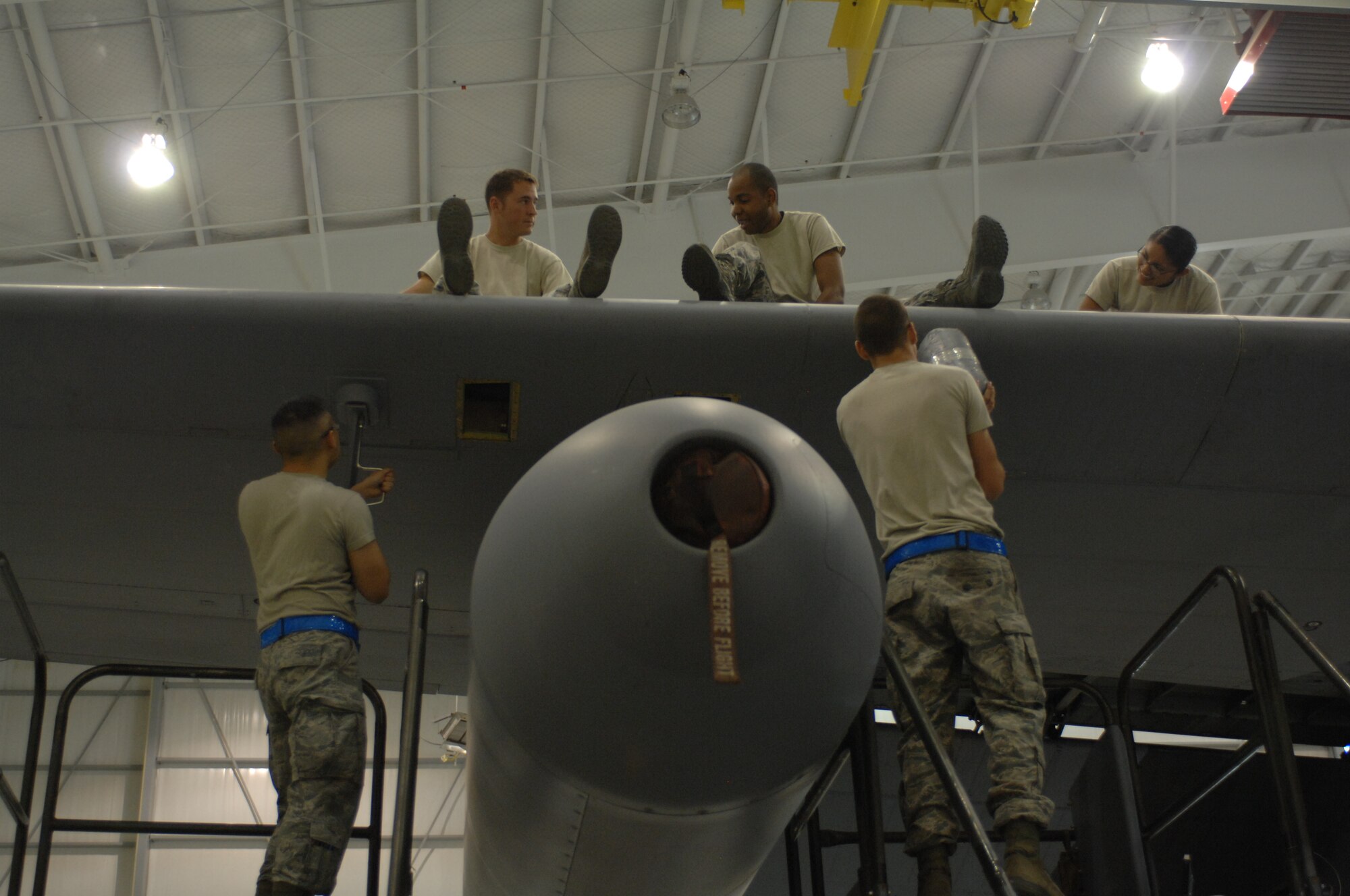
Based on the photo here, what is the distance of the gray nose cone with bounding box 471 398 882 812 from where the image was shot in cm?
192

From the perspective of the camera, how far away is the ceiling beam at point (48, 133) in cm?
1265

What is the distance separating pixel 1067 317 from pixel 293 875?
124 inches

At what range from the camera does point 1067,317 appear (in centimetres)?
427

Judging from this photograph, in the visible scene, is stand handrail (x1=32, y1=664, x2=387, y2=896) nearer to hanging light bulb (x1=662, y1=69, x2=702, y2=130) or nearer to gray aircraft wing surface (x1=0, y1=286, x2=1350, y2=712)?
gray aircraft wing surface (x1=0, y1=286, x2=1350, y2=712)

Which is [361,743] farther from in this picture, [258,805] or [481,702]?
[258,805]

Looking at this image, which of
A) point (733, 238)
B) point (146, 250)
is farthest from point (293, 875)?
point (146, 250)

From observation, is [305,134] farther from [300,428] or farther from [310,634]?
[310,634]

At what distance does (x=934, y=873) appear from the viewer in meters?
3.15

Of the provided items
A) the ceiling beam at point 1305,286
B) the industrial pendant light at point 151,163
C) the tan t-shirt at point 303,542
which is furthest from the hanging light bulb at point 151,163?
the ceiling beam at point 1305,286

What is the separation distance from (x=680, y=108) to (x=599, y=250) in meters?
9.52

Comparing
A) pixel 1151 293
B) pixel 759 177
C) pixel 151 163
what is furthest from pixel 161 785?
pixel 1151 293

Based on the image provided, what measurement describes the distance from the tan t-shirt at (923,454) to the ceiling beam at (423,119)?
36.3ft

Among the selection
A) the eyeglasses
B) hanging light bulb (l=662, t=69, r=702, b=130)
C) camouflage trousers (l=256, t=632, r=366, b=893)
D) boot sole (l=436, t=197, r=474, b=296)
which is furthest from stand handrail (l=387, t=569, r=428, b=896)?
hanging light bulb (l=662, t=69, r=702, b=130)

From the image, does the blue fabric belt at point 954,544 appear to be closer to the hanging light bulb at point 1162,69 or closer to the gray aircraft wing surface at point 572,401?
the gray aircraft wing surface at point 572,401
